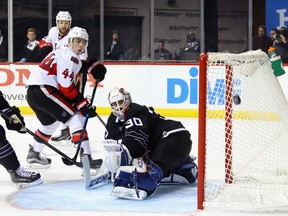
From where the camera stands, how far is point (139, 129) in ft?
11.6

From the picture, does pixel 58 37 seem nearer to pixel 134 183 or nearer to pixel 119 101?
pixel 119 101

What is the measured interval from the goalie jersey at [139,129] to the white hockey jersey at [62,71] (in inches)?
15.7

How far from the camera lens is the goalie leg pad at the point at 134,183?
335cm

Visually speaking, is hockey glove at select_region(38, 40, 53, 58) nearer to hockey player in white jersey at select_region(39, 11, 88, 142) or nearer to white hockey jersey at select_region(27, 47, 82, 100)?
hockey player in white jersey at select_region(39, 11, 88, 142)

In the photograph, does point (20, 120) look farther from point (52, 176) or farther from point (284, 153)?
point (284, 153)

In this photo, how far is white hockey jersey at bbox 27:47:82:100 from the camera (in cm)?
410

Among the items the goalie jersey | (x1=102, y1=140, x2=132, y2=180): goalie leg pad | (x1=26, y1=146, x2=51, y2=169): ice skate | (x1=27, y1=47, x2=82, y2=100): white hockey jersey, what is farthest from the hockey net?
(x1=26, y1=146, x2=51, y2=169): ice skate

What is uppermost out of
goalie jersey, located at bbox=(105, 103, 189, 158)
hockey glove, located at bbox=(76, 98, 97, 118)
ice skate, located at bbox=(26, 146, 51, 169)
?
hockey glove, located at bbox=(76, 98, 97, 118)

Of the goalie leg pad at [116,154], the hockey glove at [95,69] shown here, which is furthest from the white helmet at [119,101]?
the hockey glove at [95,69]

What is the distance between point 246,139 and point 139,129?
35.5 inches

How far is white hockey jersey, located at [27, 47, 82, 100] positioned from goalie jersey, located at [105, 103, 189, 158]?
40 centimetres

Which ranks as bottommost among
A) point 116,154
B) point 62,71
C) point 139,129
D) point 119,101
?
point 116,154

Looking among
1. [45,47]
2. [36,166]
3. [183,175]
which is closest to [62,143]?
[45,47]

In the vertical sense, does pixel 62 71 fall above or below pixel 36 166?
above
